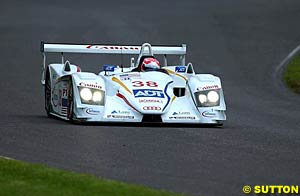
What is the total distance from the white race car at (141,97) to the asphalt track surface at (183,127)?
278 mm

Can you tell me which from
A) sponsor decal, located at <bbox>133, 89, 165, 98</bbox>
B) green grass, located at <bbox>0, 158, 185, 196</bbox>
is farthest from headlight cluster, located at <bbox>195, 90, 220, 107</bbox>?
green grass, located at <bbox>0, 158, 185, 196</bbox>

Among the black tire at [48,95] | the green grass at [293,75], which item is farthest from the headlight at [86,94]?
the green grass at [293,75]

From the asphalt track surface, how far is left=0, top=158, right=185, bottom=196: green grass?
16.3 inches

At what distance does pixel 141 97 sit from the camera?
583 inches

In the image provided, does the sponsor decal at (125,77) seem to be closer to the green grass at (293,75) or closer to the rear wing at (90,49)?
the rear wing at (90,49)

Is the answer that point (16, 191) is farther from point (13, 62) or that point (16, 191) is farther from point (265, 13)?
point (265, 13)

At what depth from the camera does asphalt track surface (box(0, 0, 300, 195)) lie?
10.6 meters

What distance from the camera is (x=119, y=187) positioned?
30.3 feet

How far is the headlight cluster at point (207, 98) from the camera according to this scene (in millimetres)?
15281

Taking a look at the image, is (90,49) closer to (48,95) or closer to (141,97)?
(48,95)

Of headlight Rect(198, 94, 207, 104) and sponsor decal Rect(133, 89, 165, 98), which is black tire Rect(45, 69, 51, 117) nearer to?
sponsor decal Rect(133, 89, 165, 98)

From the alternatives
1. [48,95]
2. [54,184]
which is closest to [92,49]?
[48,95]

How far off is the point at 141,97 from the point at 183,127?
0.72 m

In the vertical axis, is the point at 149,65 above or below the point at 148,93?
above
